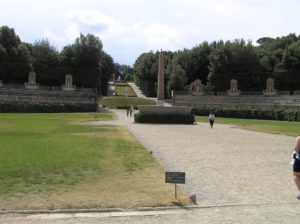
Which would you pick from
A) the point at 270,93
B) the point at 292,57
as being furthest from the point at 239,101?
the point at 292,57

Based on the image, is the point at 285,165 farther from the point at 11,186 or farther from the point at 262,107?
the point at 262,107

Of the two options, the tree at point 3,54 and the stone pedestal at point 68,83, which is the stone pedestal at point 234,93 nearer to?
the stone pedestal at point 68,83

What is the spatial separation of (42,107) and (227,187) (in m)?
62.2

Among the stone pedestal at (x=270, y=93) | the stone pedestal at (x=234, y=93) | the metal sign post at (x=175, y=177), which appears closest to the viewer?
the metal sign post at (x=175, y=177)

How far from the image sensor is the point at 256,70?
95.9 m

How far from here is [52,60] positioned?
100875mm

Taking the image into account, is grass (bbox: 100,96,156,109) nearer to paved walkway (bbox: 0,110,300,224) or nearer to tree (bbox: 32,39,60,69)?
tree (bbox: 32,39,60,69)

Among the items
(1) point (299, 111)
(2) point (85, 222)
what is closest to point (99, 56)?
(1) point (299, 111)

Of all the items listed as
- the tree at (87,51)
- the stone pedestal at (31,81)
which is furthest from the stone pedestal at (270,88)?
the stone pedestal at (31,81)

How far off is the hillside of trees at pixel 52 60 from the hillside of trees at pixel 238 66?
16.6 metres

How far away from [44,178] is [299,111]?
176ft

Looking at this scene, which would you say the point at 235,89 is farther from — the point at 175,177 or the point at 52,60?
the point at 175,177

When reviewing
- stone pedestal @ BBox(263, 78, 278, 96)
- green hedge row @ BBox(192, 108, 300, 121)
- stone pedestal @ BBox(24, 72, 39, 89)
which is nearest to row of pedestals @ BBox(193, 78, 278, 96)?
stone pedestal @ BBox(263, 78, 278, 96)

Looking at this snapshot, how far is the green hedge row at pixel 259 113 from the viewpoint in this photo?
6406 cm
